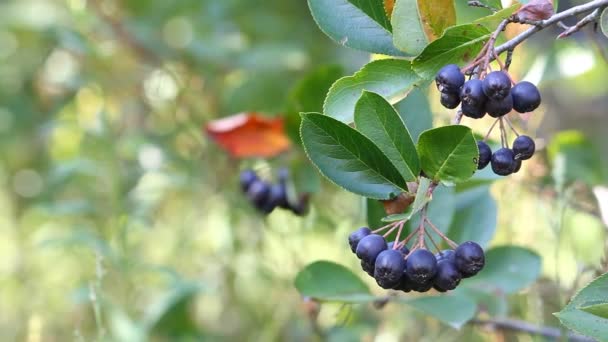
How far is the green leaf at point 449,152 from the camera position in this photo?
64cm

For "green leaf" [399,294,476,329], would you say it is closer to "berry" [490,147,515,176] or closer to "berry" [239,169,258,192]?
"berry" [490,147,515,176]

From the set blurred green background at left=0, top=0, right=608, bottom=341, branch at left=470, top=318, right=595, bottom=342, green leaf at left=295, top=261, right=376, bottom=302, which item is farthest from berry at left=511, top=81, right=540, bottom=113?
blurred green background at left=0, top=0, right=608, bottom=341

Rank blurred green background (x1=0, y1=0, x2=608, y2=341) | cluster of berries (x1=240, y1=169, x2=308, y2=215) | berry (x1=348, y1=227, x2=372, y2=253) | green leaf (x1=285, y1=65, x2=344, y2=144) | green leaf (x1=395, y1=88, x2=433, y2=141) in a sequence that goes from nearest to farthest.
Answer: berry (x1=348, y1=227, x2=372, y2=253) < green leaf (x1=395, y1=88, x2=433, y2=141) < green leaf (x1=285, y1=65, x2=344, y2=144) < cluster of berries (x1=240, y1=169, x2=308, y2=215) < blurred green background (x1=0, y1=0, x2=608, y2=341)

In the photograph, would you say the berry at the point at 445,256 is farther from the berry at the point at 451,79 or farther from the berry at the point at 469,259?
the berry at the point at 451,79

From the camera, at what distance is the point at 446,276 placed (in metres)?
0.69

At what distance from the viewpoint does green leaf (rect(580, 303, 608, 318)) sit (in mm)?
628

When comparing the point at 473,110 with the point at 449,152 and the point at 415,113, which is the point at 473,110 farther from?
the point at 415,113

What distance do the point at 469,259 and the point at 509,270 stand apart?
45cm

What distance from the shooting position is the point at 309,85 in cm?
124

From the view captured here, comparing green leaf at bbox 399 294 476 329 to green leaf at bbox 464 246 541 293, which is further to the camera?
green leaf at bbox 464 246 541 293

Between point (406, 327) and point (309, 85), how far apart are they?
56 centimetres

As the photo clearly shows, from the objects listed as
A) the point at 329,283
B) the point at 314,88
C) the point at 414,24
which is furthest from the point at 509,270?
the point at 414,24

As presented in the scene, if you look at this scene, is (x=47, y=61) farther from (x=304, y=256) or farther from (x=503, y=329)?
(x=503, y=329)

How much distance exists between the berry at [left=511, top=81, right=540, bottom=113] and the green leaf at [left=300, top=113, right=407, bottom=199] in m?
0.12
